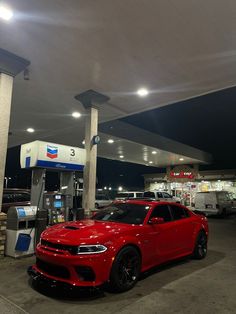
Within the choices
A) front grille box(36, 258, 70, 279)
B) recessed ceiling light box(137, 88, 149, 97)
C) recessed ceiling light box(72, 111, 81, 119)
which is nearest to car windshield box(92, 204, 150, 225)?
front grille box(36, 258, 70, 279)

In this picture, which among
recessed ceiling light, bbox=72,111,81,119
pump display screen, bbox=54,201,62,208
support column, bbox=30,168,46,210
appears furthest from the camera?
recessed ceiling light, bbox=72,111,81,119

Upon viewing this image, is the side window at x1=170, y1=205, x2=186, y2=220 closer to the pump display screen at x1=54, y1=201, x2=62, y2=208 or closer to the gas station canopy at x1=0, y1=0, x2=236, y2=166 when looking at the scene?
the pump display screen at x1=54, y1=201, x2=62, y2=208

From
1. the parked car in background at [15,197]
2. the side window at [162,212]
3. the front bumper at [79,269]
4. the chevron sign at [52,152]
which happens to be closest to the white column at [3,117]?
the chevron sign at [52,152]

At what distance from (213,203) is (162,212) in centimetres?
1429

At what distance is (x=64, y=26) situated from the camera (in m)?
6.25

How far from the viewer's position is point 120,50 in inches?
285

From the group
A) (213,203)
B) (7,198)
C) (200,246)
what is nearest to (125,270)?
(200,246)

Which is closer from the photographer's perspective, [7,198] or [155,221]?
[155,221]

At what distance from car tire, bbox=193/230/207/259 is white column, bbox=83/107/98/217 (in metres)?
3.82

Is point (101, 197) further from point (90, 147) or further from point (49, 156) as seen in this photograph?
point (49, 156)

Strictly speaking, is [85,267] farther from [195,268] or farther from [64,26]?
[64,26]

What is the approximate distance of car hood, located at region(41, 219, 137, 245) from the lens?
4.55 metres

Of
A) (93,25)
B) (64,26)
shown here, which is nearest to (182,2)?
(93,25)

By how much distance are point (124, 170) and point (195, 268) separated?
37965mm
